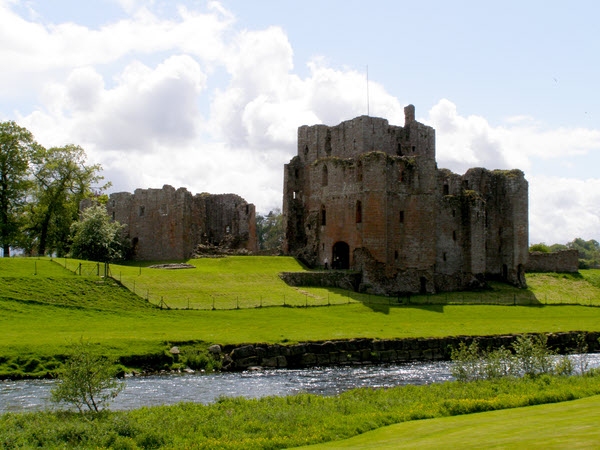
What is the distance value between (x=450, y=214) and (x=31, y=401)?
52785 millimetres

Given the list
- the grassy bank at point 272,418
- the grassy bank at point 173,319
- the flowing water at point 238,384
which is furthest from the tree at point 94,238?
the grassy bank at point 272,418

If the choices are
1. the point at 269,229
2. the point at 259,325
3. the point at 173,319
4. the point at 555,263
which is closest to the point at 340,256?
the point at 259,325

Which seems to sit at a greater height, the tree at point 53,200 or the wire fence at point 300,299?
the tree at point 53,200

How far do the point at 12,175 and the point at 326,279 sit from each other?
35.1 m

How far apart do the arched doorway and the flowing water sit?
3091cm

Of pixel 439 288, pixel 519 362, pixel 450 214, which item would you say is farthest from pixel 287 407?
pixel 450 214

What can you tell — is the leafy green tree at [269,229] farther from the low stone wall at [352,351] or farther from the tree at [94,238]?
the low stone wall at [352,351]

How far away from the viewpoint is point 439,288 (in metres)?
67.9

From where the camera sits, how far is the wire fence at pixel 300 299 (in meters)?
48.2

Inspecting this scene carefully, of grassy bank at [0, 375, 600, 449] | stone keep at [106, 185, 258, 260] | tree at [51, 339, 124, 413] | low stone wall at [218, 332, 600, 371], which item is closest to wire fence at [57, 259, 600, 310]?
low stone wall at [218, 332, 600, 371]

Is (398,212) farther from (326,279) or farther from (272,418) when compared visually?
(272,418)

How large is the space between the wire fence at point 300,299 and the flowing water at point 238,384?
44.4ft

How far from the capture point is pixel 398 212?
219ft

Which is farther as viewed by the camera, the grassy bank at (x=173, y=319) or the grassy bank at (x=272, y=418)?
the grassy bank at (x=173, y=319)
